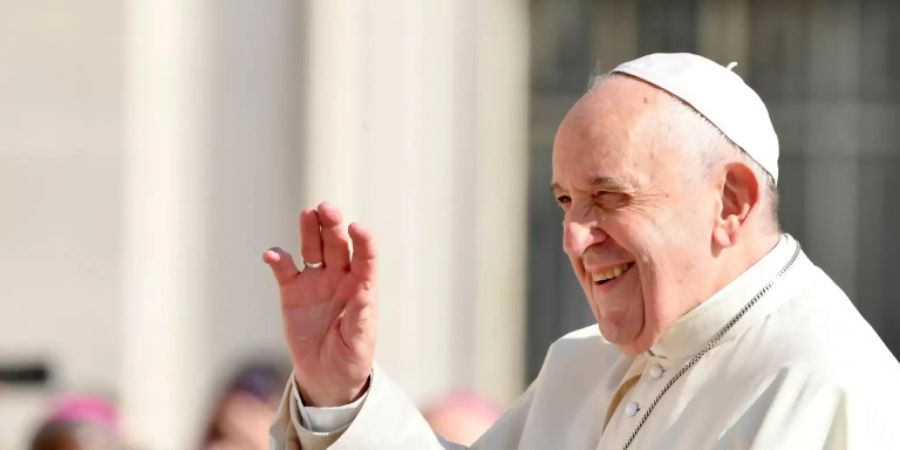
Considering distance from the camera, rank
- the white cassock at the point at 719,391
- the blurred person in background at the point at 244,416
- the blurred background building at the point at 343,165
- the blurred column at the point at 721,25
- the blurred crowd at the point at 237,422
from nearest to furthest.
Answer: the white cassock at the point at 719,391, the blurred crowd at the point at 237,422, the blurred person in background at the point at 244,416, the blurred background building at the point at 343,165, the blurred column at the point at 721,25

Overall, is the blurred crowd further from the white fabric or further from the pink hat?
the white fabric

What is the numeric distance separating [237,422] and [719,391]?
2.06m

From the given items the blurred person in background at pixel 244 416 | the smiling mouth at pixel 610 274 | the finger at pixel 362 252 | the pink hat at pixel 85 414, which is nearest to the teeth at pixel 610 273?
the smiling mouth at pixel 610 274

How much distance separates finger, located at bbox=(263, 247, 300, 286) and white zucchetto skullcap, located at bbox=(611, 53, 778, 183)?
69 centimetres

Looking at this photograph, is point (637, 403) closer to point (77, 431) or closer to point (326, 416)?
point (326, 416)

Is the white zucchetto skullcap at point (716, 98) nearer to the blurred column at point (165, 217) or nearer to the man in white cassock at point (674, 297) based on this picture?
the man in white cassock at point (674, 297)

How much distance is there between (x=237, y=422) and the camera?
5.14 m

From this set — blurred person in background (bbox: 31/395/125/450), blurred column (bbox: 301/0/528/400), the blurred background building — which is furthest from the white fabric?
blurred column (bbox: 301/0/528/400)

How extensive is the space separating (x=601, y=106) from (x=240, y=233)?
14.1 ft

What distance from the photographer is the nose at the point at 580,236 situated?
336cm

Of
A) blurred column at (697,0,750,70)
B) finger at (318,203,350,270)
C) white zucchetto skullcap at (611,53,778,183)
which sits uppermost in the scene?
blurred column at (697,0,750,70)

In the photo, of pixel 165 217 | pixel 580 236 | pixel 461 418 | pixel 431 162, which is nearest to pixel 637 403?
pixel 580 236

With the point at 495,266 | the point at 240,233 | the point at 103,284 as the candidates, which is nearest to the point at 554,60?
the point at 495,266

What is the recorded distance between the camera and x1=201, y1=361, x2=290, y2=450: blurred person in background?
508 centimetres
